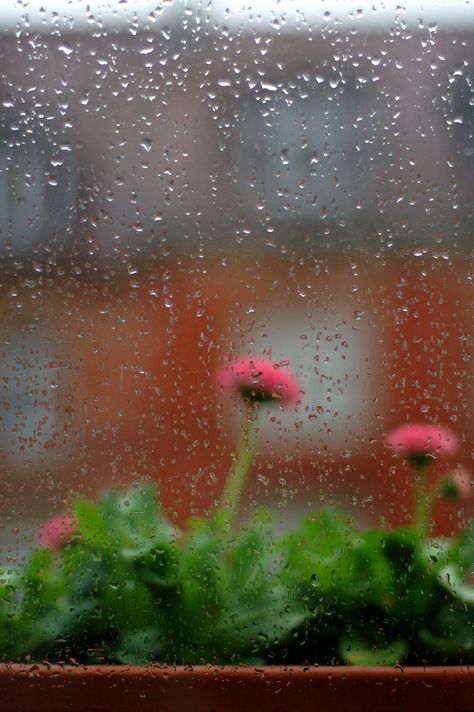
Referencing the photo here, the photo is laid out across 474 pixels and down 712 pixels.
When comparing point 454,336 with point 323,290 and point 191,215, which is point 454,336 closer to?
point 323,290

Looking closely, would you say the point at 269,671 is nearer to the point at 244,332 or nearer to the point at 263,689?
the point at 263,689

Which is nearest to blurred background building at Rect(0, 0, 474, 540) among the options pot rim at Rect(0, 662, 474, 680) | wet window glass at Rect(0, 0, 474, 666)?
wet window glass at Rect(0, 0, 474, 666)

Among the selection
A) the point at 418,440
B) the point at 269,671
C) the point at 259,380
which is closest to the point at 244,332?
the point at 259,380

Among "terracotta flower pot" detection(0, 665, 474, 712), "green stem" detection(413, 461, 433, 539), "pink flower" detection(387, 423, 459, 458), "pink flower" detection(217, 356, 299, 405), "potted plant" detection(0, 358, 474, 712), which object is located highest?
"pink flower" detection(217, 356, 299, 405)

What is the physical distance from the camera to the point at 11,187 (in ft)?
1.59

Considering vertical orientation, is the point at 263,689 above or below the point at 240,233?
below

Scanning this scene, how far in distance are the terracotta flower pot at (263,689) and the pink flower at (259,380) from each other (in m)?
0.22

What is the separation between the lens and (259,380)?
473mm

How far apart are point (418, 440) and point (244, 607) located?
0.19 m

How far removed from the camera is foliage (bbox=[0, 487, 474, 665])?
466mm

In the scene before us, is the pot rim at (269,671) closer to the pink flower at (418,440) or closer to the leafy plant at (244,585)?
the leafy plant at (244,585)

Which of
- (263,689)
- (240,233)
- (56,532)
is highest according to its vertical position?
(240,233)

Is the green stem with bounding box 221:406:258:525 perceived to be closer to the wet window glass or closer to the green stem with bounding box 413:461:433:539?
the wet window glass

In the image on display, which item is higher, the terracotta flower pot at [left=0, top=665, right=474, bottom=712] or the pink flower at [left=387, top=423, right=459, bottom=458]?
the pink flower at [left=387, top=423, right=459, bottom=458]
